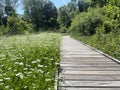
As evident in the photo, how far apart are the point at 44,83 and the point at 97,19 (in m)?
26.5

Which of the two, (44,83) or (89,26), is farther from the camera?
(89,26)

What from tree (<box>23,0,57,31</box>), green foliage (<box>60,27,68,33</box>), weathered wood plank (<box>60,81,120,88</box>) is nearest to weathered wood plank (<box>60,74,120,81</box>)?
weathered wood plank (<box>60,81,120,88</box>)

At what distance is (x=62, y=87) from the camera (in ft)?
18.3

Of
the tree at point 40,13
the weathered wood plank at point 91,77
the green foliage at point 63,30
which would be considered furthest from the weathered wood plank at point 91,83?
the tree at point 40,13

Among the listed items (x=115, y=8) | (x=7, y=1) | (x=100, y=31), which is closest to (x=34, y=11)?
(x=7, y=1)

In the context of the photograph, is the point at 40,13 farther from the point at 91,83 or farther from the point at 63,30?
the point at 91,83

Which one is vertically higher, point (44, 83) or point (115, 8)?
point (115, 8)

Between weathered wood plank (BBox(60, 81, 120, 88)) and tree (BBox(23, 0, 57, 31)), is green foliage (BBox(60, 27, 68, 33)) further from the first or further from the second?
weathered wood plank (BBox(60, 81, 120, 88))

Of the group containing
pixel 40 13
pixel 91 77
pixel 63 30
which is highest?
pixel 91 77

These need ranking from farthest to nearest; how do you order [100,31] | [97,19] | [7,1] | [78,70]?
1. [7,1]
2. [97,19]
3. [100,31]
4. [78,70]

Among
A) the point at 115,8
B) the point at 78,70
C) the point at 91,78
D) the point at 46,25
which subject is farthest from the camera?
the point at 46,25

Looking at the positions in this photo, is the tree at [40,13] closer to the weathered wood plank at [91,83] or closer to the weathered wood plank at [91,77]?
the weathered wood plank at [91,77]

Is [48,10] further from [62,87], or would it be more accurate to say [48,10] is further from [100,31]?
[62,87]

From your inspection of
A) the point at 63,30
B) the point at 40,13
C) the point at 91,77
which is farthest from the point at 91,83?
the point at 40,13
